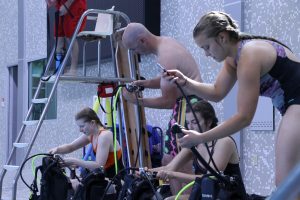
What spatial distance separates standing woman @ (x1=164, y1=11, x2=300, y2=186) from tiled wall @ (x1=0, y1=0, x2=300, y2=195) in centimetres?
200

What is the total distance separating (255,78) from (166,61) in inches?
53.9

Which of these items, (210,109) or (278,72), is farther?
(210,109)

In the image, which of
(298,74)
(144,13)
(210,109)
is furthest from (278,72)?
(144,13)

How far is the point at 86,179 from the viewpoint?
12.2 ft

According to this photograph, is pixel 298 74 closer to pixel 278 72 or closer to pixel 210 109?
pixel 278 72

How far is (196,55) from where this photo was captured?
211 inches

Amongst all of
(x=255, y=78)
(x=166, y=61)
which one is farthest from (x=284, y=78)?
(x=166, y=61)

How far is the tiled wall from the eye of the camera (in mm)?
A: 4406

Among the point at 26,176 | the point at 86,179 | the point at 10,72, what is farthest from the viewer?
the point at 10,72

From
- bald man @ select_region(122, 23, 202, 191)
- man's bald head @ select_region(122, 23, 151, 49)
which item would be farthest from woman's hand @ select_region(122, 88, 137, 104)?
man's bald head @ select_region(122, 23, 151, 49)

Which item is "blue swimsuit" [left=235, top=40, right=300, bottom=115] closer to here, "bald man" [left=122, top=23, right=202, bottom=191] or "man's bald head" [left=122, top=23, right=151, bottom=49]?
"bald man" [left=122, top=23, right=202, bottom=191]

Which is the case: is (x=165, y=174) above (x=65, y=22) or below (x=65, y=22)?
below

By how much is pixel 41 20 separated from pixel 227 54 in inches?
268

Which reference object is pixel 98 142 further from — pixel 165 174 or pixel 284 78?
pixel 284 78
